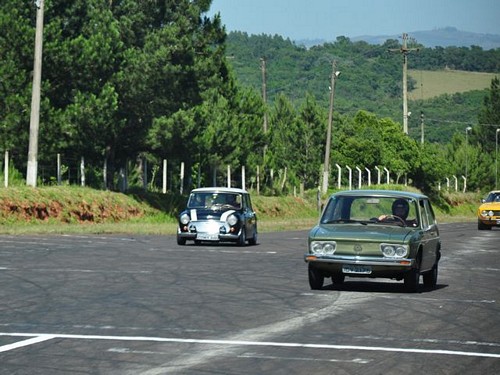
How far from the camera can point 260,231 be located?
1972 inches

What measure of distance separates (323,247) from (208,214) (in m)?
15.3

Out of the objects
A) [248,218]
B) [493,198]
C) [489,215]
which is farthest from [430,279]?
[493,198]

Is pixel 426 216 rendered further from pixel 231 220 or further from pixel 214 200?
pixel 214 200

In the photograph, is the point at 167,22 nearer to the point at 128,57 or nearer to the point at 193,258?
the point at 128,57

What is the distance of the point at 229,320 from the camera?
15.3 m

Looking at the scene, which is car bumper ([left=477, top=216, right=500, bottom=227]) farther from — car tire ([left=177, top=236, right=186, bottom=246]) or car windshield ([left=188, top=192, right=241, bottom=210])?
car tire ([left=177, top=236, right=186, bottom=246])

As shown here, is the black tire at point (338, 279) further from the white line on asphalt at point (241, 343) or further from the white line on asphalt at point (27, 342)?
the white line on asphalt at point (27, 342)

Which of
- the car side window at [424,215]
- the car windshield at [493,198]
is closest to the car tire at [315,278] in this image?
the car side window at [424,215]

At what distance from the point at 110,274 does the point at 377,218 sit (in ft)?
16.9

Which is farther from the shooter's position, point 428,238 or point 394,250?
point 428,238

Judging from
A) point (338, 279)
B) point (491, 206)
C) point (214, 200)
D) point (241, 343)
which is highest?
point (491, 206)

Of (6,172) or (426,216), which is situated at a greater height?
(6,172)

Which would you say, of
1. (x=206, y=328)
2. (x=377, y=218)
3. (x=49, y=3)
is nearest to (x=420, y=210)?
(x=377, y=218)

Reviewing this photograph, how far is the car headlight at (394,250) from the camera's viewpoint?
63.9 ft
